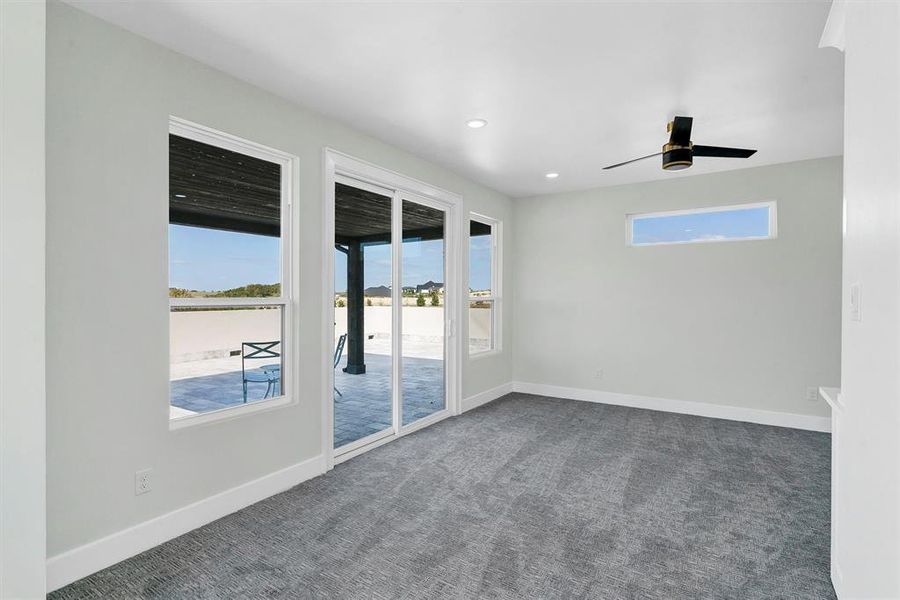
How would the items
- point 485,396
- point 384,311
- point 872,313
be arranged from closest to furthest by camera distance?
point 872,313 → point 384,311 → point 485,396

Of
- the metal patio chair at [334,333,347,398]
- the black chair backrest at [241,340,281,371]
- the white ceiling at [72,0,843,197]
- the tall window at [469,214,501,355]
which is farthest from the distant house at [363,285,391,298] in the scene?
the tall window at [469,214,501,355]

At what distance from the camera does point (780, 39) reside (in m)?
2.38

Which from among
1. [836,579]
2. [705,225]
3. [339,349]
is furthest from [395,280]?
[705,225]

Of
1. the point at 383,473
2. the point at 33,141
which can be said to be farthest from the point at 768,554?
the point at 33,141

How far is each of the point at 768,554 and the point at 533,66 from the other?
9.71ft

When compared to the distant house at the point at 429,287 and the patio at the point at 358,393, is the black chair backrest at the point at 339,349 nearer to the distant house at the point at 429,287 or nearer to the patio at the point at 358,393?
the patio at the point at 358,393

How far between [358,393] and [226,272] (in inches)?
65.2

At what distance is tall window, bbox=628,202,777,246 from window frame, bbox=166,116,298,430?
407 cm

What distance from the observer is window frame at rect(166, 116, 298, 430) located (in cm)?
265

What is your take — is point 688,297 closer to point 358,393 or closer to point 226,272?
point 358,393

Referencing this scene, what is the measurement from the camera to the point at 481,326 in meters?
5.72

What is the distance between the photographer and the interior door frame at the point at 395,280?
134 inches

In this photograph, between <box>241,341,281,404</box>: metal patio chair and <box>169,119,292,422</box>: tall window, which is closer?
<box>169,119,292,422</box>: tall window

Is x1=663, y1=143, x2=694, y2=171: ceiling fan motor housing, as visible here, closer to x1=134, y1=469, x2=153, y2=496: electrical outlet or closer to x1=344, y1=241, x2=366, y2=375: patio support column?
x1=344, y1=241, x2=366, y2=375: patio support column
